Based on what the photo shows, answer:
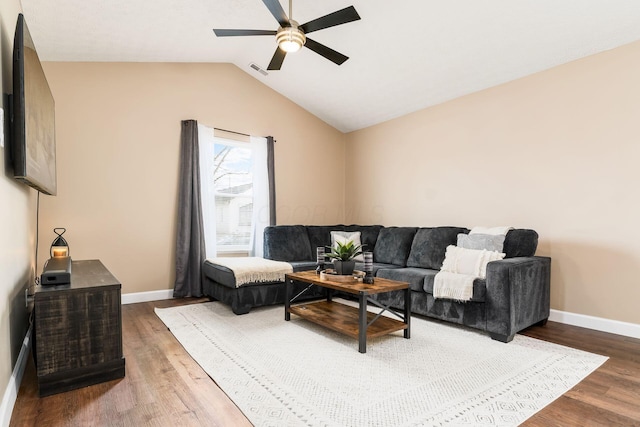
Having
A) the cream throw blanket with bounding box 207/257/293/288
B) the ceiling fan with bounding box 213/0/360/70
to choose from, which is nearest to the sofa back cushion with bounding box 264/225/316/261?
the cream throw blanket with bounding box 207/257/293/288

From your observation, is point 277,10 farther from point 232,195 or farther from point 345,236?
point 345,236

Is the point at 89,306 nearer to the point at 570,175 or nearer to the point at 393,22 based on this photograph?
the point at 393,22

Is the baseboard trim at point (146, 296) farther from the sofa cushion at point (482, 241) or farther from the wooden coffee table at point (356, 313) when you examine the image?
the sofa cushion at point (482, 241)

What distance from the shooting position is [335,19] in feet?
8.70

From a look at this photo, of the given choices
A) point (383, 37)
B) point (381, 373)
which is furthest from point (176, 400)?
point (383, 37)

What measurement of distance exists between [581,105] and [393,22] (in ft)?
6.55

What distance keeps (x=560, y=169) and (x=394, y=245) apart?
6.50 feet

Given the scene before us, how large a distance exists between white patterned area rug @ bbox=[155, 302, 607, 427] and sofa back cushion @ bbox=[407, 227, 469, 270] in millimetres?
866

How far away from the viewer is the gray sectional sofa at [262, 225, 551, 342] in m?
2.97

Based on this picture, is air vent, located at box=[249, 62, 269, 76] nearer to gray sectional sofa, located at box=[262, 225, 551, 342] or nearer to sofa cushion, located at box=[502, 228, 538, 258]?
gray sectional sofa, located at box=[262, 225, 551, 342]

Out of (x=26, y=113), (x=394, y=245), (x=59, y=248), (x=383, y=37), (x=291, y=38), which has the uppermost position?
(x=383, y=37)

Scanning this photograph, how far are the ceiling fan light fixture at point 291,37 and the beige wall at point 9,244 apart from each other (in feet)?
5.56

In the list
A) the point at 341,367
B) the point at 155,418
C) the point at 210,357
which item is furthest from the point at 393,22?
the point at 155,418

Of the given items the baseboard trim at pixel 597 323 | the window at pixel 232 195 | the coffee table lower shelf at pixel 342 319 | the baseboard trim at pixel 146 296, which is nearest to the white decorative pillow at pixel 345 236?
the window at pixel 232 195
